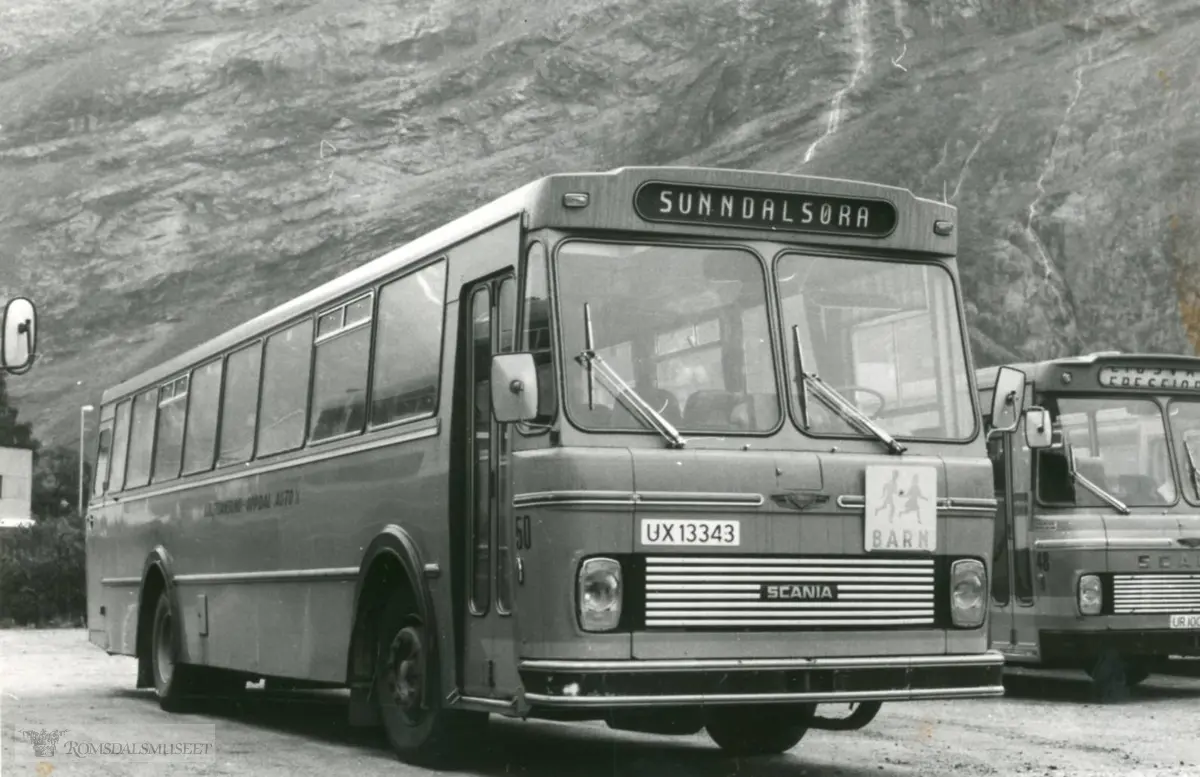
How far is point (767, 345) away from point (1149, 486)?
23.4 feet

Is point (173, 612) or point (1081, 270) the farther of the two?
point (1081, 270)

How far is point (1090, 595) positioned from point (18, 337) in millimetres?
9008

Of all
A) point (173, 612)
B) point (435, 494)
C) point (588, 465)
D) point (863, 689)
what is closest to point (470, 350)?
point (435, 494)

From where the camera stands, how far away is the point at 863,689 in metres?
9.27

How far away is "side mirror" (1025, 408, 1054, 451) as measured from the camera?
523 inches

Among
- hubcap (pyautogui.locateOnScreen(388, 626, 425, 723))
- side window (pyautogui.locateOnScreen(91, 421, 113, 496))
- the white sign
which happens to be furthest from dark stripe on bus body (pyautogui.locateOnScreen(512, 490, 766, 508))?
side window (pyautogui.locateOnScreen(91, 421, 113, 496))

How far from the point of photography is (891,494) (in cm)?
945

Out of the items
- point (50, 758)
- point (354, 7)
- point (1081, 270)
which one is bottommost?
point (50, 758)

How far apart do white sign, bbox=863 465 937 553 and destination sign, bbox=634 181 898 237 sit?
51.4 inches

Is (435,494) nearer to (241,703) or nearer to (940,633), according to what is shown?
(940,633)

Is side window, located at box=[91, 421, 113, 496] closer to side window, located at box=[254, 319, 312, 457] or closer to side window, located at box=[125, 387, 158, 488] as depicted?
side window, located at box=[125, 387, 158, 488]

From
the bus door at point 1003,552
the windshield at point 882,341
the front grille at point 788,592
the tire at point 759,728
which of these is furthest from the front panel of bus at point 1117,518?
the front grille at point 788,592

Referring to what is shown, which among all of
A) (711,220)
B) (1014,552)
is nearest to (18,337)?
(711,220)

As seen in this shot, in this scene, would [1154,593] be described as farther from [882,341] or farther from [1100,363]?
[882,341]
